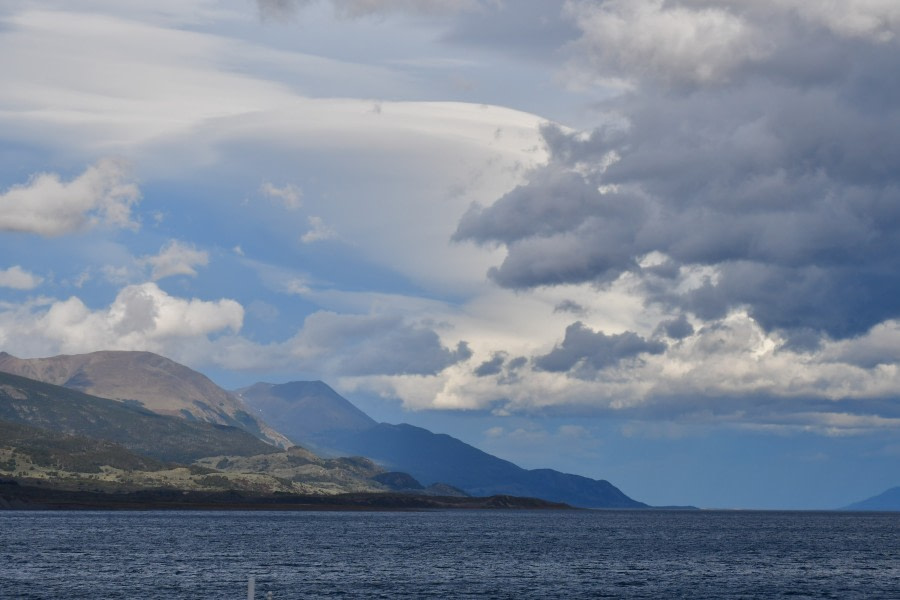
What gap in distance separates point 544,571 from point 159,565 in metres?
68.6

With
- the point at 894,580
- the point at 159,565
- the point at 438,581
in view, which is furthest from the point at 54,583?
the point at 894,580

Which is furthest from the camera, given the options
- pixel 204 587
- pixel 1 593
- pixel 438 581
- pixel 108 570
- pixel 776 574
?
pixel 776 574

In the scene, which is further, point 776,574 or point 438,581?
point 776,574

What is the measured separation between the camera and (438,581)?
17162 centimetres

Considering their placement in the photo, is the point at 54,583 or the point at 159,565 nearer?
the point at 54,583

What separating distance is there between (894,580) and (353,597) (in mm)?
96801

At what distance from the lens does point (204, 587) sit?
6156 inches

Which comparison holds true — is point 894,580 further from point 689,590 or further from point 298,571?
point 298,571

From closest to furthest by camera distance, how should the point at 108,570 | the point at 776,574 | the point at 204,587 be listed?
1. the point at 204,587
2. the point at 108,570
3. the point at 776,574

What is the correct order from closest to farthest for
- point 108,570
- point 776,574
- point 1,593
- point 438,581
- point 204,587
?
point 1,593 < point 204,587 < point 438,581 < point 108,570 < point 776,574

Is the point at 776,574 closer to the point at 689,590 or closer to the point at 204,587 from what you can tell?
the point at 689,590

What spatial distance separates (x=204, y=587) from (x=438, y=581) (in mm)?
36606

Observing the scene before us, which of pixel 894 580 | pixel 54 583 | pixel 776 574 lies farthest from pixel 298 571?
pixel 894 580

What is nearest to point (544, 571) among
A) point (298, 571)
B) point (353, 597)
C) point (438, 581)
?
point (438, 581)
